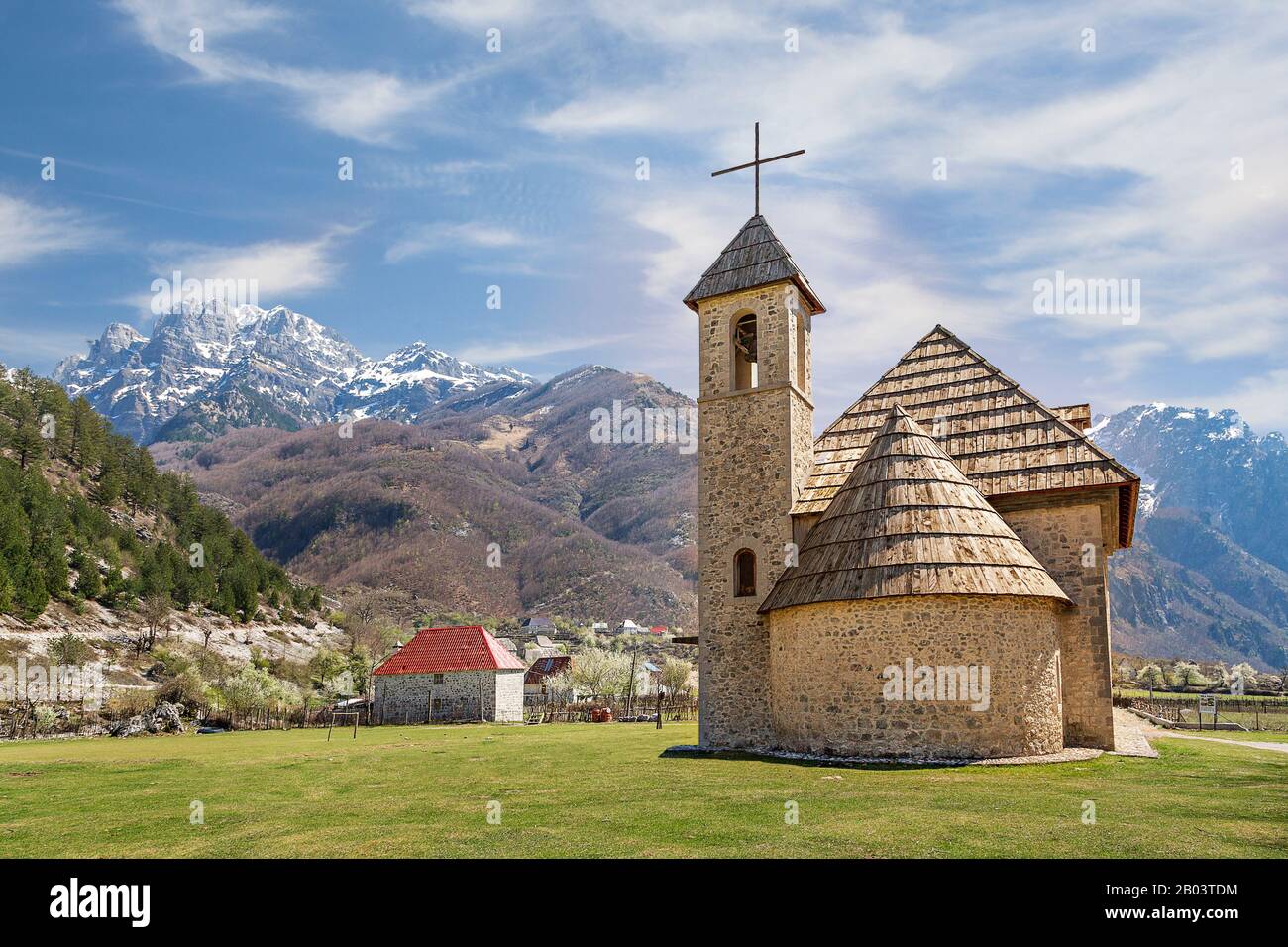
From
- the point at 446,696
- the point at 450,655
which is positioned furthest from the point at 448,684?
the point at 450,655

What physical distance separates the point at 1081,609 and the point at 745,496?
26.7 ft

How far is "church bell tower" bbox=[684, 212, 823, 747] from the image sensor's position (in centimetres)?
2250

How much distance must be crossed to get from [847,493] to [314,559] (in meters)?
157

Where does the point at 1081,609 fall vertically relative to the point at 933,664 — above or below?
above

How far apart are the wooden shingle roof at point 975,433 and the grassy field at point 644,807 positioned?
6.31 meters

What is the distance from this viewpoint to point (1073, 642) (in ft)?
66.3

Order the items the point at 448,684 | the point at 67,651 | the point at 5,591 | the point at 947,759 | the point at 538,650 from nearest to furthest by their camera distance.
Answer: the point at 947,759, the point at 67,651, the point at 448,684, the point at 5,591, the point at 538,650

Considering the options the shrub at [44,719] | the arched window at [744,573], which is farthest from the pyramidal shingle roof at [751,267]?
the shrub at [44,719]

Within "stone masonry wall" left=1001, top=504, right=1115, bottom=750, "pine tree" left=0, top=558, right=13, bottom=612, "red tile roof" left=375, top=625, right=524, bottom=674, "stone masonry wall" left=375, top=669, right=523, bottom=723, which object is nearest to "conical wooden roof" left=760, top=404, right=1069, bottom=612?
"stone masonry wall" left=1001, top=504, right=1115, bottom=750

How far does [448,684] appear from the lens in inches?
2029

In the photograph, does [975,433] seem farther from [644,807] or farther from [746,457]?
[644,807]
